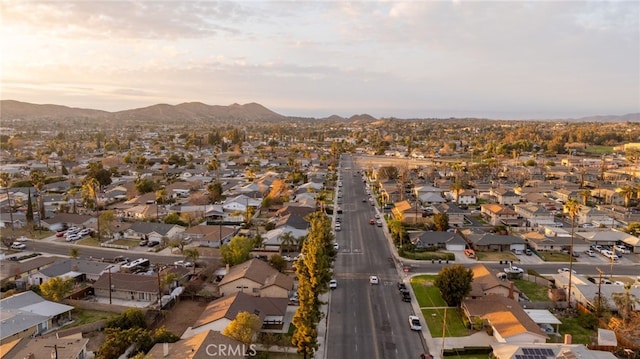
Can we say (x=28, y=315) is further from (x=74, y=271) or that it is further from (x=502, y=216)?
(x=502, y=216)

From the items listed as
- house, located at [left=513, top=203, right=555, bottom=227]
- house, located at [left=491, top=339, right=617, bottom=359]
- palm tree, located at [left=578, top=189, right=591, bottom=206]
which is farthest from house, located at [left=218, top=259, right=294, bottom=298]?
palm tree, located at [left=578, top=189, right=591, bottom=206]

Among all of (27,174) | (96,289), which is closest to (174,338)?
(96,289)

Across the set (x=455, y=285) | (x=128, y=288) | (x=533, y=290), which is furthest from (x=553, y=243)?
(x=128, y=288)

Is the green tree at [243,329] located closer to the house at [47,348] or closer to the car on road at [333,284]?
the house at [47,348]

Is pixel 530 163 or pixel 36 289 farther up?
pixel 530 163

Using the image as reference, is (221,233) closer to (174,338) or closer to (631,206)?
(174,338)

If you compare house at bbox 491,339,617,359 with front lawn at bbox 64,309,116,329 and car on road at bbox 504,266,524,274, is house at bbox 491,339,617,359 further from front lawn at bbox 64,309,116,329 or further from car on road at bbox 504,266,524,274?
front lawn at bbox 64,309,116,329
